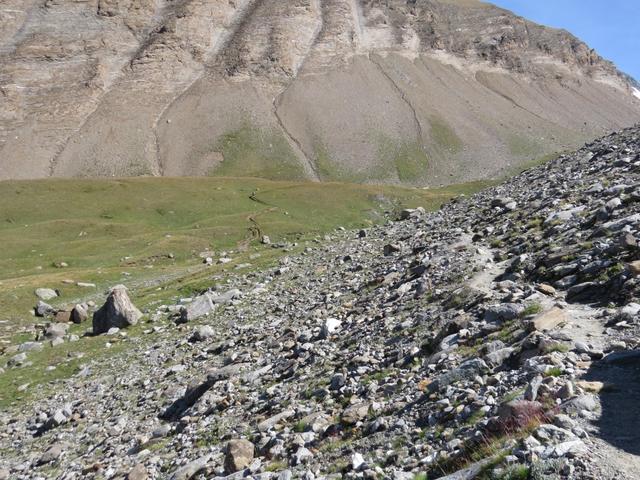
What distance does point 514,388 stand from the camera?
408 inches

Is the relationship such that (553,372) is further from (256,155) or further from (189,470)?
(256,155)

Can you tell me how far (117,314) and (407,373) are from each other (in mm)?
28085

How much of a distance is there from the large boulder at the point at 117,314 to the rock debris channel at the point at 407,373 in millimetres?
2386

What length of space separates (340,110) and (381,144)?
24.0m

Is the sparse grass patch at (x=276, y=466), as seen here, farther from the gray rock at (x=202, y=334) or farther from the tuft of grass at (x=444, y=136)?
the tuft of grass at (x=444, y=136)

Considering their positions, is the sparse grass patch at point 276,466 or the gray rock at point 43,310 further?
the gray rock at point 43,310

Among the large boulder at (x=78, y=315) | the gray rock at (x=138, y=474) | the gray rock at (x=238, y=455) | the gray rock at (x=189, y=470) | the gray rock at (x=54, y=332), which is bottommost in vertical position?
the large boulder at (x=78, y=315)

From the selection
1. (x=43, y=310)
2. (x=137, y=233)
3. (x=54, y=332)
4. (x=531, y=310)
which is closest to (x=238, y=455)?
(x=531, y=310)

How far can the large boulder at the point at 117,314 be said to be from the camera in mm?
36469

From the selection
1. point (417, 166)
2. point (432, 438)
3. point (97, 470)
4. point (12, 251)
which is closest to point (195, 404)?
point (97, 470)

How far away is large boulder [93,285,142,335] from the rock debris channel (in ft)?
7.83

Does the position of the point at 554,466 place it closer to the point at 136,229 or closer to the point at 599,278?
the point at 599,278

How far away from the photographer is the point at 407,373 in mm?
14312

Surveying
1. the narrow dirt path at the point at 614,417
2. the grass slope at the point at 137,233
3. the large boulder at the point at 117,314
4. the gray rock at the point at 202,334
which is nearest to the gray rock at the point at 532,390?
the narrow dirt path at the point at 614,417
